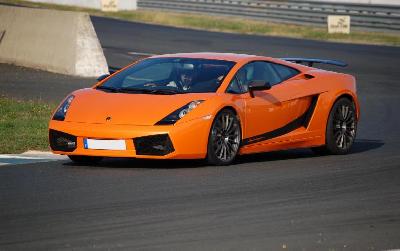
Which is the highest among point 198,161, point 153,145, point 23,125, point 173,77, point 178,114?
point 173,77

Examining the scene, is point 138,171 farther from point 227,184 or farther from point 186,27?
point 186,27

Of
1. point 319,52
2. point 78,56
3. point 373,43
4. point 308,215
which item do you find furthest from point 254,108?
point 373,43

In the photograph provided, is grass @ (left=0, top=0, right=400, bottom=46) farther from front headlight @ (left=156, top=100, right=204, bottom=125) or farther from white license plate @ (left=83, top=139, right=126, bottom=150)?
white license plate @ (left=83, top=139, right=126, bottom=150)

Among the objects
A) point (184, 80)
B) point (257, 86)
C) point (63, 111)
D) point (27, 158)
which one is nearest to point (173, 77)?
point (184, 80)

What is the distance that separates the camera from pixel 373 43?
37.4 metres

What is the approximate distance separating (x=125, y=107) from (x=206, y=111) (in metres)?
0.82

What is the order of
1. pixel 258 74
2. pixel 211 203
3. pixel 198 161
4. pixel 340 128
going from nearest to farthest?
pixel 211 203 < pixel 198 161 < pixel 258 74 < pixel 340 128

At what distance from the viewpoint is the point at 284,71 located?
13.1 m

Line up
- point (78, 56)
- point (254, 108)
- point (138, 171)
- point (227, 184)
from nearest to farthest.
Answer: point (227, 184) < point (138, 171) < point (254, 108) < point (78, 56)

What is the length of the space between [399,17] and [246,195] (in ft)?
96.4

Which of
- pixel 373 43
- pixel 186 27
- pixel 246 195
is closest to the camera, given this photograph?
pixel 246 195

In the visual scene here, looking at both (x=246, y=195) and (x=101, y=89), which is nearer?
(x=246, y=195)

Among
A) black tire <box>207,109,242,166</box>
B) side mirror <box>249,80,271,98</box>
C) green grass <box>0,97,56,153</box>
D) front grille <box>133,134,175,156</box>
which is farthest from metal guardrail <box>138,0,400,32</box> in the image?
front grille <box>133,134,175,156</box>

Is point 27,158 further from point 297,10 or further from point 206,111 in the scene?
point 297,10
